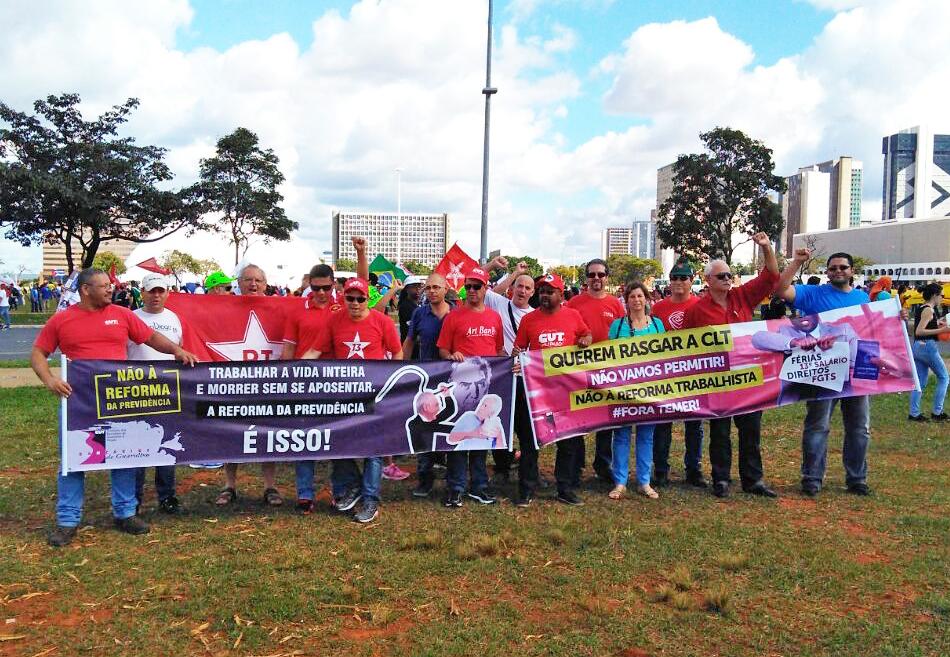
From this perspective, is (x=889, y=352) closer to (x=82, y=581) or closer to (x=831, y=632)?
(x=831, y=632)

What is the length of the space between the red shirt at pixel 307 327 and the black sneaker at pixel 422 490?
1.50 metres

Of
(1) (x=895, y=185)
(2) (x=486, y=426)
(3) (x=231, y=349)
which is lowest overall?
(2) (x=486, y=426)

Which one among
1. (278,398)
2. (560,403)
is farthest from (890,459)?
(278,398)

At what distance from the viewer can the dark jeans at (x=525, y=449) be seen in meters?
6.58

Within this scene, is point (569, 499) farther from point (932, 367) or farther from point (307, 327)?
point (932, 367)

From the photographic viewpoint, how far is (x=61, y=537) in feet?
18.1

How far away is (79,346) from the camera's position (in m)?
5.68

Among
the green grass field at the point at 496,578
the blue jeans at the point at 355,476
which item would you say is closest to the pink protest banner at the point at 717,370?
the green grass field at the point at 496,578

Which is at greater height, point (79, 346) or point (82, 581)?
point (79, 346)

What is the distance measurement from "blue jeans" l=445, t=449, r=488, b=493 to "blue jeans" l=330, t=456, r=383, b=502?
0.63 metres

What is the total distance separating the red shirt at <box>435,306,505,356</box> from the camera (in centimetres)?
655

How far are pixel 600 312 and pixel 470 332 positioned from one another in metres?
1.38

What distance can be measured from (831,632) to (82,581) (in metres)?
4.57

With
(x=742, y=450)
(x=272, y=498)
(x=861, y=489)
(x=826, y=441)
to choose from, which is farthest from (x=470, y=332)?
(x=861, y=489)
